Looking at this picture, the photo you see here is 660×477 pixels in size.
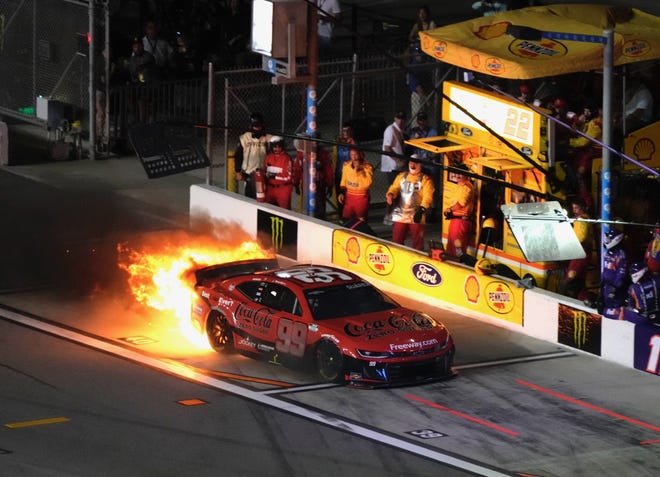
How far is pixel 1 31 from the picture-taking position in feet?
113

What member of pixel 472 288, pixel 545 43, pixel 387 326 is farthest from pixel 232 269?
pixel 545 43

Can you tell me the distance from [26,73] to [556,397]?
763 inches

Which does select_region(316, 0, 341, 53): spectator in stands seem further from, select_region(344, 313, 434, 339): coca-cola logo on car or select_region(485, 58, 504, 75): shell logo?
select_region(344, 313, 434, 339): coca-cola logo on car

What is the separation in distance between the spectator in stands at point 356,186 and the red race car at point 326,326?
4483 millimetres

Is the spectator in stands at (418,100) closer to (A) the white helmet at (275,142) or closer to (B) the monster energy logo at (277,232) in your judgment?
(A) the white helmet at (275,142)

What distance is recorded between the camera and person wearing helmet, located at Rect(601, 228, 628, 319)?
19.4 m

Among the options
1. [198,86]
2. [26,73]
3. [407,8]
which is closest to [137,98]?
[198,86]

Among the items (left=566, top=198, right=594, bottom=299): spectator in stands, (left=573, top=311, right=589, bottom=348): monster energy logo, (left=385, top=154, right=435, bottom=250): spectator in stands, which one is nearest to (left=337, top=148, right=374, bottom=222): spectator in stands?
(left=385, top=154, right=435, bottom=250): spectator in stands

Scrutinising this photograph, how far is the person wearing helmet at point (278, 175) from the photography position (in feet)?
82.9

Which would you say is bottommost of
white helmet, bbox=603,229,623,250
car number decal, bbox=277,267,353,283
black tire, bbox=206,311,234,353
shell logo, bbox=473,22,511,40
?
black tire, bbox=206,311,234,353

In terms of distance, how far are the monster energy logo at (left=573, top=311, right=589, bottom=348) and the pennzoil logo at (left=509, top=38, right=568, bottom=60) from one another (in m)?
4.02

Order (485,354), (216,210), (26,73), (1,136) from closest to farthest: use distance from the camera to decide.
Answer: (485,354), (216,210), (1,136), (26,73)

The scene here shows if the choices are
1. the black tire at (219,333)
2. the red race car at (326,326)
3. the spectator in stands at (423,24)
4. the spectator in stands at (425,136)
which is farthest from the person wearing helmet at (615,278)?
the spectator in stands at (423,24)

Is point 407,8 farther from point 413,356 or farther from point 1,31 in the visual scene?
point 413,356
